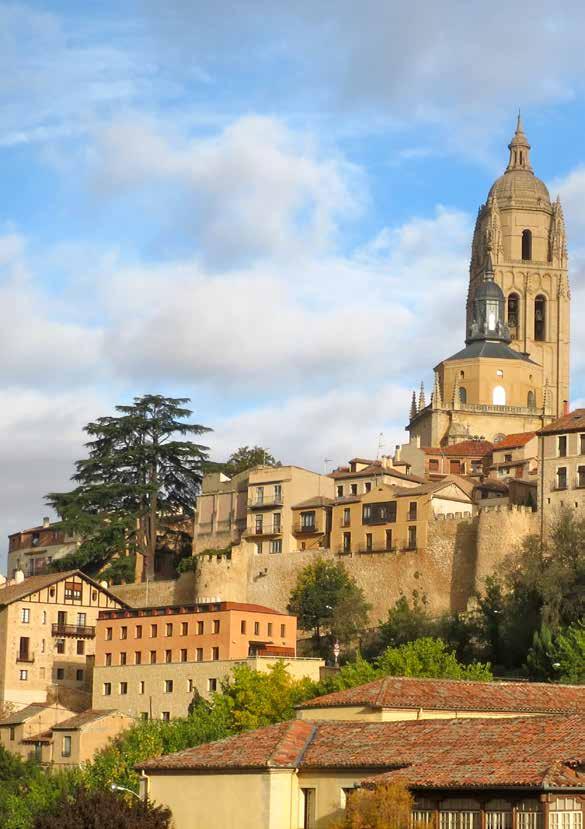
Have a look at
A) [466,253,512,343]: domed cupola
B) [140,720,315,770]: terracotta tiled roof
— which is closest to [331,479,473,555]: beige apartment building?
[466,253,512,343]: domed cupola

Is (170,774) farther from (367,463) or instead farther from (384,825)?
(367,463)

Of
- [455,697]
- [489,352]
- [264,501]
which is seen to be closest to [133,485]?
[264,501]

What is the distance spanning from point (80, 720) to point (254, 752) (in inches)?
1448

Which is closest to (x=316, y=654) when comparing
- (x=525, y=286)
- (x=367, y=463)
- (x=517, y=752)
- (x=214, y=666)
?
(x=214, y=666)

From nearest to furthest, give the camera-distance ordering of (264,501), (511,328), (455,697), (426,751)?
(426,751) → (455,697) → (264,501) → (511,328)

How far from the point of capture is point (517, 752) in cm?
3944

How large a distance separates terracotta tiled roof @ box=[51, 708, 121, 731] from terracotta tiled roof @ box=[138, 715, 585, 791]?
32931 mm

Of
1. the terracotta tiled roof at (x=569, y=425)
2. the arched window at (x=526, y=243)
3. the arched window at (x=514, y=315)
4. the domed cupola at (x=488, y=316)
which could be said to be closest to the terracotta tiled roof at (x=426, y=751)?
the terracotta tiled roof at (x=569, y=425)

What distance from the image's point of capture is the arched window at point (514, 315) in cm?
14275

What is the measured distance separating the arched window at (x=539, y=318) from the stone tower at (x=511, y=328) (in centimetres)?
8

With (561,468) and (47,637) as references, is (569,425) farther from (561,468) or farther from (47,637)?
(47,637)

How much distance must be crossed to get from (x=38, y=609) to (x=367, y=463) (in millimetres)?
26089

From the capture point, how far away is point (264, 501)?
102 meters

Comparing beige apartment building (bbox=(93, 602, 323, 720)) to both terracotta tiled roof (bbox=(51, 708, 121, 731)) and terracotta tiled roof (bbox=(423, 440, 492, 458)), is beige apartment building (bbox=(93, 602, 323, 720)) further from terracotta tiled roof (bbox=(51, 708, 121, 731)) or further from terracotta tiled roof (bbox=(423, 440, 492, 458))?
terracotta tiled roof (bbox=(423, 440, 492, 458))
